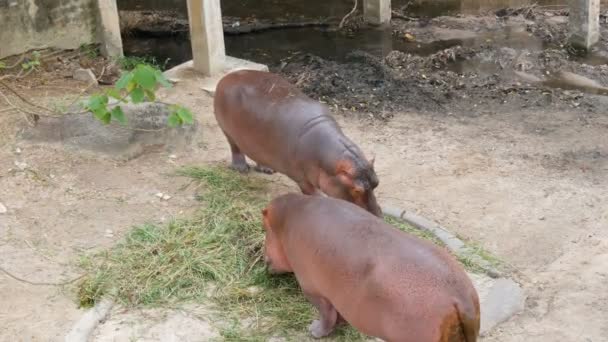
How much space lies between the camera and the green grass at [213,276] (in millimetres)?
4609

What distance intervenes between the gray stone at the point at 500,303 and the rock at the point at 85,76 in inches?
203

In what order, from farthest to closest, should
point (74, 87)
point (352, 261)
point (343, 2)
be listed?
point (343, 2)
point (74, 87)
point (352, 261)

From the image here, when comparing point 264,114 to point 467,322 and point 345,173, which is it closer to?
point 345,173

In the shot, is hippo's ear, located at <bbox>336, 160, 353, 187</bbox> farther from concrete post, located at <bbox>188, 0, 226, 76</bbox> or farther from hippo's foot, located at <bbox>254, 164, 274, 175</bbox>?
concrete post, located at <bbox>188, 0, 226, 76</bbox>

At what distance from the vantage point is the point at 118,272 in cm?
499

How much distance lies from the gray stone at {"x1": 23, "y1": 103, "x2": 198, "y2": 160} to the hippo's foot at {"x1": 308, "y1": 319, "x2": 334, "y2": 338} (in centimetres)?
285

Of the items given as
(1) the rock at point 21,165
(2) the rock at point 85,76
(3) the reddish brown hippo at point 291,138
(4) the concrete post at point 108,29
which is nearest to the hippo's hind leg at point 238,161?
(3) the reddish brown hippo at point 291,138

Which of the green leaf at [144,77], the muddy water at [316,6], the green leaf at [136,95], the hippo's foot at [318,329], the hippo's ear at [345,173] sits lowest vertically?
the hippo's foot at [318,329]

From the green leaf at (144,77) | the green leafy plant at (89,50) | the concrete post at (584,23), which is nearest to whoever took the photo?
the green leaf at (144,77)

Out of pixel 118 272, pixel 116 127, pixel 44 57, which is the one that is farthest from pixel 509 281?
pixel 44 57

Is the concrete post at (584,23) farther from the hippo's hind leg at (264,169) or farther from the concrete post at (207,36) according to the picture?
the hippo's hind leg at (264,169)

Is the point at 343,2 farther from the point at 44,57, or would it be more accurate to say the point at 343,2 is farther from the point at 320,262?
the point at 320,262

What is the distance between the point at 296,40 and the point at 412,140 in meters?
4.17

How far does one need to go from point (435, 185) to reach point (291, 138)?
1.41 m
